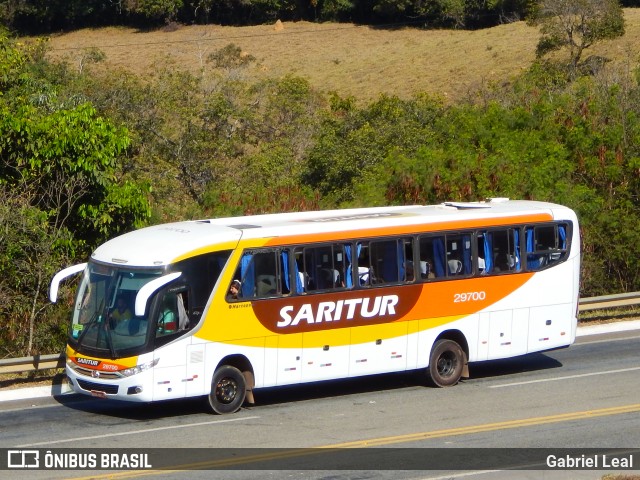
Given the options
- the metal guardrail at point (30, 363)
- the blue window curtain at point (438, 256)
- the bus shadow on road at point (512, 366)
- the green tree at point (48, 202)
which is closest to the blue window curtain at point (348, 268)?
the blue window curtain at point (438, 256)

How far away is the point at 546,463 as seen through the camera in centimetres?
1167

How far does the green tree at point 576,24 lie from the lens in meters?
58.9

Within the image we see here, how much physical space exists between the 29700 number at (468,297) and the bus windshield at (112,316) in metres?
5.10

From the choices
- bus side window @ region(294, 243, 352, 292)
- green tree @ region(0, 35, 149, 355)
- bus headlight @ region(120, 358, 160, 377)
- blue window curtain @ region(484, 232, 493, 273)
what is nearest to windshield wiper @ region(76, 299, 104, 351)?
bus headlight @ region(120, 358, 160, 377)

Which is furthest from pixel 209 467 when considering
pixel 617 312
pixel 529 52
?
pixel 529 52

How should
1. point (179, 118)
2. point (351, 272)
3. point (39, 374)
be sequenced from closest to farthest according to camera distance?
1. point (351, 272)
2. point (39, 374)
3. point (179, 118)

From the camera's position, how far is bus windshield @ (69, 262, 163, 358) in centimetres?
1404

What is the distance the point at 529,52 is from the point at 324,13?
2221 centimetres

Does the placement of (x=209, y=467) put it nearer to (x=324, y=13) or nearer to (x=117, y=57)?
Answer: (x=117, y=57)

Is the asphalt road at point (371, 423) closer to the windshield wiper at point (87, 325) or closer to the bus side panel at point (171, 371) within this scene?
the bus side panel at point (171, 371)

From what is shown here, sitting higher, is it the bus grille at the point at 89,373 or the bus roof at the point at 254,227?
the bus roof at the point at 254,227

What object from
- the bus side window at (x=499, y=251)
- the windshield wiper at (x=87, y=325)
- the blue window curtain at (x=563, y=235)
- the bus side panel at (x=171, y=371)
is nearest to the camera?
the bus side panel at (x=171, y=371)

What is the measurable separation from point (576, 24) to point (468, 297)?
47024mm

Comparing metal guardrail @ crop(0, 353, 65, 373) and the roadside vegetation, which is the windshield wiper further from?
the roadside vegetation
